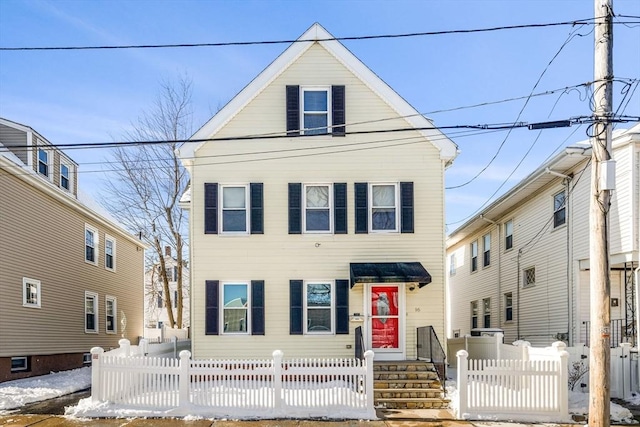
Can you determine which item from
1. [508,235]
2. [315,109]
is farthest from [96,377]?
[508,235]

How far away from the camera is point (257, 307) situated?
48.0 ft

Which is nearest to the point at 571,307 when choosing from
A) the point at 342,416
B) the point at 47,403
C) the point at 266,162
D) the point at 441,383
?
the point at 441,383

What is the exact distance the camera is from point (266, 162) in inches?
591

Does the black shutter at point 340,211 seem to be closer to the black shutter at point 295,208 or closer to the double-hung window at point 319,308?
the black shutter at point 295,208

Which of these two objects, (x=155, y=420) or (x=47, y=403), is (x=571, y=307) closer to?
(x=155, y=420)

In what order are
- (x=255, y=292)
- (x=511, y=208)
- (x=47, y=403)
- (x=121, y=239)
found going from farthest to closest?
(x=121, y=239)
(x=511, y=208)
(x=255, y=292)
(x=47, y=403)

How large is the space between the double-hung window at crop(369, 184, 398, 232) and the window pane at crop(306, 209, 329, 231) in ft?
3.79

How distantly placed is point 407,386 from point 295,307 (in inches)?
138

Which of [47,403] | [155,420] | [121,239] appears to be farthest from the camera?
[121,239]

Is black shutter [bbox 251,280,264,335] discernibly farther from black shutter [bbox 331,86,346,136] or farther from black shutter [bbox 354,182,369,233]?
black shutter [bbox 331,86,346,136]

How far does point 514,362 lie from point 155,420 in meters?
6.75

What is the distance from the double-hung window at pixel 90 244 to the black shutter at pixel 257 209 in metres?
9.10

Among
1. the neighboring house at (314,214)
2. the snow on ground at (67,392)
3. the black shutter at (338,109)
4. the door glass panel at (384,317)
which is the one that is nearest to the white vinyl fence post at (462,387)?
the snow on ground at (67,392)

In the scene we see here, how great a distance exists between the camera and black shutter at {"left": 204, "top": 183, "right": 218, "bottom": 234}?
14766mm
